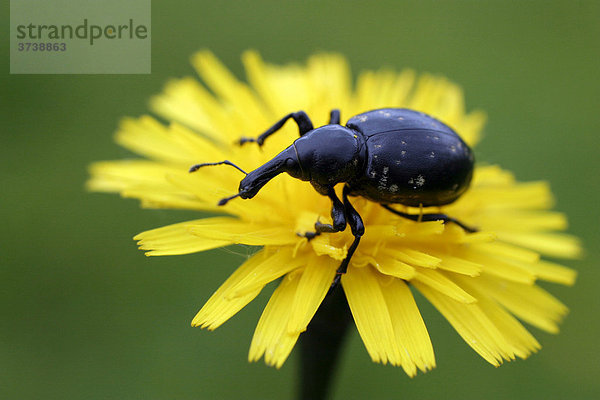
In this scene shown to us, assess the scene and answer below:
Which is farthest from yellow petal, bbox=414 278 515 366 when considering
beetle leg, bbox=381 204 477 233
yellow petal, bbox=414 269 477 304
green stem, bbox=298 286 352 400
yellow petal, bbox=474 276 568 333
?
green stem, bbox=298 286 352 400

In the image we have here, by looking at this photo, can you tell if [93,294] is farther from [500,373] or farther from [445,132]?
[500,373]

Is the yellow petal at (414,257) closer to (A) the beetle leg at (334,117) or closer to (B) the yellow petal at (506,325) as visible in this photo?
(B) the yellow petal at (506,325)

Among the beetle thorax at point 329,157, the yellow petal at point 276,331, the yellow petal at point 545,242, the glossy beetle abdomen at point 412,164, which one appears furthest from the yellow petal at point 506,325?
A: the yellow petal at point 276,331

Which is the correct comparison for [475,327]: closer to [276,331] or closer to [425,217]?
[425,217]

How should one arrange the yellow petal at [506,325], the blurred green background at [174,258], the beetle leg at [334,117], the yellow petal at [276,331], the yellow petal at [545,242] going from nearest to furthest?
the yellow petal at [276,331], the yellow petal at [506,325], the beetle leg at [334,117], the yellow petal at [545,242], the blurred green background at [174,258]

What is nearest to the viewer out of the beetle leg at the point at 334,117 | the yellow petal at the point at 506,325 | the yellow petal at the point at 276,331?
the yellow petal at the point at 276,331
